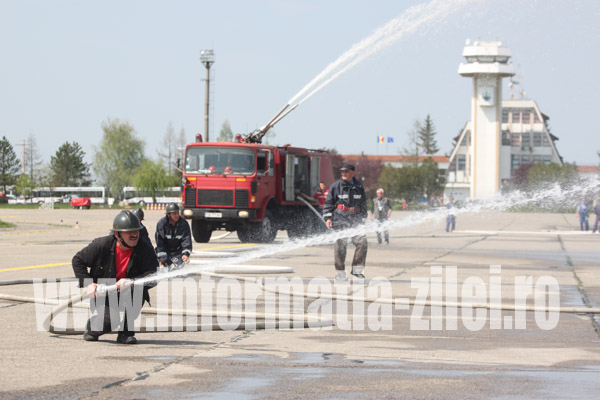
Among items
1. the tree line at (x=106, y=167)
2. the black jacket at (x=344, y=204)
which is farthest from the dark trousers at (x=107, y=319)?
the tree line at (x=106, y=167)

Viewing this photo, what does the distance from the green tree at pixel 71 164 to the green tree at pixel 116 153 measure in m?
15.3

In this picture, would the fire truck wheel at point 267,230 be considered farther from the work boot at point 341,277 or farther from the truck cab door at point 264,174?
the work boot at point 341,277

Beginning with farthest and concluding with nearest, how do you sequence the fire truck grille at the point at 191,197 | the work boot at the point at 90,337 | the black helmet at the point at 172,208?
the fire truck grille at the point at 191,197, the black helmet at the point at 172,208, the work boot at the point at 90,337

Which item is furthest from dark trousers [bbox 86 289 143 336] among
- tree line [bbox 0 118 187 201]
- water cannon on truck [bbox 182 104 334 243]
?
tree line [bbox 0 118 187 201]

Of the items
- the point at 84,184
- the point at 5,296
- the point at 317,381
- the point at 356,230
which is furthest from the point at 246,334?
the point at 84,184

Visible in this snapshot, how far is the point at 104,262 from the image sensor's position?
8016 mm

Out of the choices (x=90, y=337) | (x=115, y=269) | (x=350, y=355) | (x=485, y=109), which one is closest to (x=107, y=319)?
(x=90, y=337)

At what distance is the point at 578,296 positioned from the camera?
1263cm

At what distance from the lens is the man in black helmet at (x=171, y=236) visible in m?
12.0

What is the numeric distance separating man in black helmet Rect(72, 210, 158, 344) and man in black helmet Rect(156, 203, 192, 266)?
147 inches

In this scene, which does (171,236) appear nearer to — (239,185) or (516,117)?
(239,185)

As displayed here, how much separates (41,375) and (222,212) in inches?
696

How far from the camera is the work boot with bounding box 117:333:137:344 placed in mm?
7969

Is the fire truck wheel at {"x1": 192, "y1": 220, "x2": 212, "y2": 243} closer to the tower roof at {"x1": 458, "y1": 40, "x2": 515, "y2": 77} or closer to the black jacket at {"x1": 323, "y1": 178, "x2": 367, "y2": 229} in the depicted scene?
the black jacket at {"x1": 323, "y1": 178, "x2": 367, "y2": 229}
